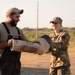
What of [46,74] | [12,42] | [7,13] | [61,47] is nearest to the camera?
[12,42]

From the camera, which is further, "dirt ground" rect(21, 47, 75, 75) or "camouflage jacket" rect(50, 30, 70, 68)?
"dirt ground" rect(21, 47, 75, 75)

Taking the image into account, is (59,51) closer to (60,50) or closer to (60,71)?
(60,50)

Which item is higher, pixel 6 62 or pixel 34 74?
pixel 6 62

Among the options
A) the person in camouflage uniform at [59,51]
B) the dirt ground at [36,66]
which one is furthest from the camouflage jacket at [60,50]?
the dirt ground at [36,66]

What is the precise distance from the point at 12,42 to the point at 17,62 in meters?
0.52

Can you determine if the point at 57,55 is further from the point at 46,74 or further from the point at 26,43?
the point at 46,74

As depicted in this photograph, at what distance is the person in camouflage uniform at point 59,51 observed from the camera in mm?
6479

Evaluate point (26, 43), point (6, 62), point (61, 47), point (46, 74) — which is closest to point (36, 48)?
point (26, 43)

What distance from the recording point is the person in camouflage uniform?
6479 mm

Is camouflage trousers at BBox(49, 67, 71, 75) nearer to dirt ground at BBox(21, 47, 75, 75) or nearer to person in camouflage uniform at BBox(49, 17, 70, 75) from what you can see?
person in camouflage uniform at BBox(49, 17, 70, 75)

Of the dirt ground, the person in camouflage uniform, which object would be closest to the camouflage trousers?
the person in camouflage uniform

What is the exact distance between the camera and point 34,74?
12055 millimetres

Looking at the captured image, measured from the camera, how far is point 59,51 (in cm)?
659

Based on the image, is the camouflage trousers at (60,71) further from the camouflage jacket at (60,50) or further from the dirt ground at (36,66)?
the dirt ground at (36,66)
